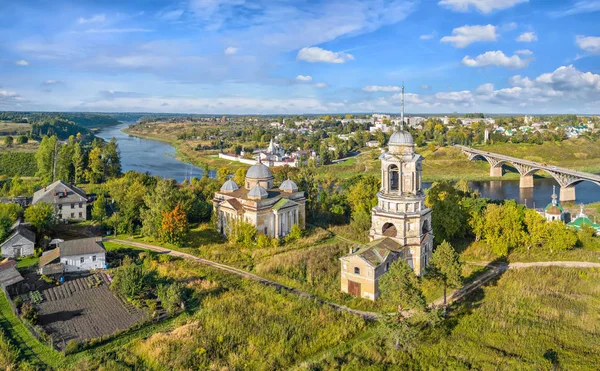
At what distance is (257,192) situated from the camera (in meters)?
38.8

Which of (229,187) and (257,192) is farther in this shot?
(229,187)

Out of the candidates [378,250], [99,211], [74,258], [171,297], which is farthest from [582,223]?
[99,211]

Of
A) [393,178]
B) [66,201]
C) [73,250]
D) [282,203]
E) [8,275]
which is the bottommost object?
[8,275]

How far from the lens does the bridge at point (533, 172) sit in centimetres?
6411

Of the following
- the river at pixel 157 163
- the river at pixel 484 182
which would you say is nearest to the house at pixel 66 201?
the river at pixel 157 163

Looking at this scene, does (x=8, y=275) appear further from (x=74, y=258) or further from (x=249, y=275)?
(x=249, y=275)

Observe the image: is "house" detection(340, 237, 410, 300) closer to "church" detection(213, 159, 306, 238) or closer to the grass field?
the grass field

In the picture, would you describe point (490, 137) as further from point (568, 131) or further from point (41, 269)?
point (41, 269)

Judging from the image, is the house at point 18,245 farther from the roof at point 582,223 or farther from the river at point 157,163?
the river at point 157,163

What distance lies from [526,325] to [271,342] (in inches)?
508

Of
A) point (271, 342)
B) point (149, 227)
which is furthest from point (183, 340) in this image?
point (149, 227)

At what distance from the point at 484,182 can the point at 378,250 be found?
64.9 metres

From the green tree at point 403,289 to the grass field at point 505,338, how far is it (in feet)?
5.19

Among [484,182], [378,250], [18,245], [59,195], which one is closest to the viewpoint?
[378,250]
